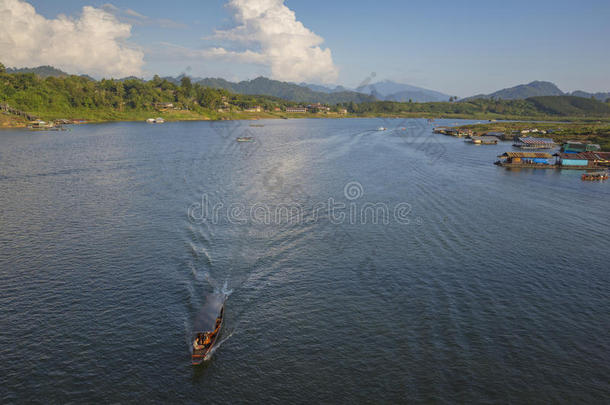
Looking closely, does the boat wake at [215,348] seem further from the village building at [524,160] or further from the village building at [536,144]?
the village building at [536,144]

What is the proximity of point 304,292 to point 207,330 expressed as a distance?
13286 millimetres

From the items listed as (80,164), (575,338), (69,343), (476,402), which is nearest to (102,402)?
(69,343)

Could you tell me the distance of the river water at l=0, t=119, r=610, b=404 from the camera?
30359 millimetres

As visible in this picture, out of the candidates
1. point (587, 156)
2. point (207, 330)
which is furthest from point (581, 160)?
point (207, 330)

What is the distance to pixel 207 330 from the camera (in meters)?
33.0

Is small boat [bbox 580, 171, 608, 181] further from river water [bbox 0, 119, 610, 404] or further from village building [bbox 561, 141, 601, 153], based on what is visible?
village building [bbox 561, 141, 601, 153]

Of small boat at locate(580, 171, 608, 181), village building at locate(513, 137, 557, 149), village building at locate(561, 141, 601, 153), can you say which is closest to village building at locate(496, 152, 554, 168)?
small boat at locate(580, 171, 608, 181)

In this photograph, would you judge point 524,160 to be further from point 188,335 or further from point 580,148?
point 188,335

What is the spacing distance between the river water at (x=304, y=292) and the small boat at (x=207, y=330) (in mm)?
1078

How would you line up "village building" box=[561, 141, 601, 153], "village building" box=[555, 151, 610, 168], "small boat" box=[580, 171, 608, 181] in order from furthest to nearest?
1. "village building" box=[561, 141, 601, 153]
2. "village building" box=[555, 151, 610, 168]
3. "small boat" box=[580, 171, 608, 181]

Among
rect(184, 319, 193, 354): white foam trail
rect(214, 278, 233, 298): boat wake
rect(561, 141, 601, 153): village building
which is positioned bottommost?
rect(184, 319, 193, 354): white foam trail

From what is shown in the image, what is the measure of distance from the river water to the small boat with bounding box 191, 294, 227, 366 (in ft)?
3.54

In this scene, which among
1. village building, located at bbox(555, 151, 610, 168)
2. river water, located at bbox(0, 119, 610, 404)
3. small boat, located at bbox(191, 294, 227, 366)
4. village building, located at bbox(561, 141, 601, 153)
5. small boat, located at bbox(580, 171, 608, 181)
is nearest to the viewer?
river water, located at bbox(0, 119, 610, 404)

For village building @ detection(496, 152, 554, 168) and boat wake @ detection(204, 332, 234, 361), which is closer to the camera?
boat wake @ detection(204, 332, 234, 361)
